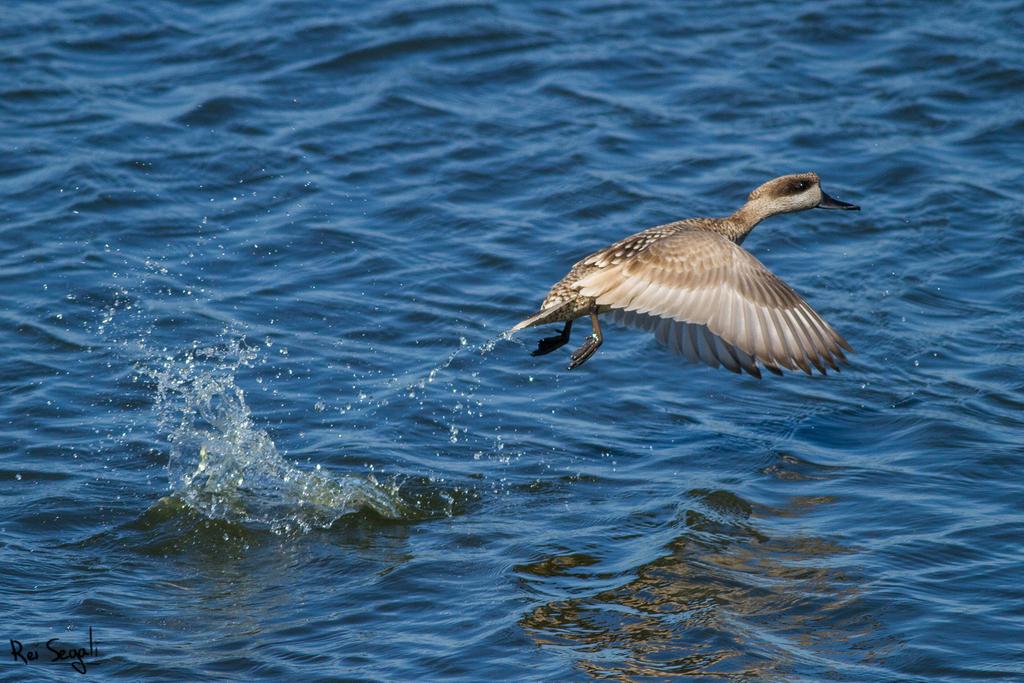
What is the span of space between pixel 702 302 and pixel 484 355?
7.02 ft

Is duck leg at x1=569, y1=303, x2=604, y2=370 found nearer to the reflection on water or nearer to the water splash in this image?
the reflection on water

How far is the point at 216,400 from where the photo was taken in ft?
25.4

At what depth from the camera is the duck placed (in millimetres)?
6691

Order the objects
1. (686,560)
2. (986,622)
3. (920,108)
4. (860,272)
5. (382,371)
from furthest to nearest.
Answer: (920,108) < (860,272) < (382,371) < (686,560) < (986,622)

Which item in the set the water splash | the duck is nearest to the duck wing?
the duck

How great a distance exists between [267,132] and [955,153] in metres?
5.23

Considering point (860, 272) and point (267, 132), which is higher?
point (267, 132)

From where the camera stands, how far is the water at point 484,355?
6.04m

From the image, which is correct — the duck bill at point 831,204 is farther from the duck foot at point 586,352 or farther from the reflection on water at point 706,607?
the reflection on water at point 706,607

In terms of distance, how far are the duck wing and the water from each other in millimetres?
869

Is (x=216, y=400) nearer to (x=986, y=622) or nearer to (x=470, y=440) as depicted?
(x=470, y=440)

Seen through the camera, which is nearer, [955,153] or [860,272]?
[860,272]

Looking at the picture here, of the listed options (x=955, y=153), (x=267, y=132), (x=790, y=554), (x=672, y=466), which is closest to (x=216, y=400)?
(x=672, y=466)

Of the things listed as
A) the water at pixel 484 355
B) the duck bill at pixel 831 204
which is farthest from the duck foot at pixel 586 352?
the duck bill at pixel 831 204
